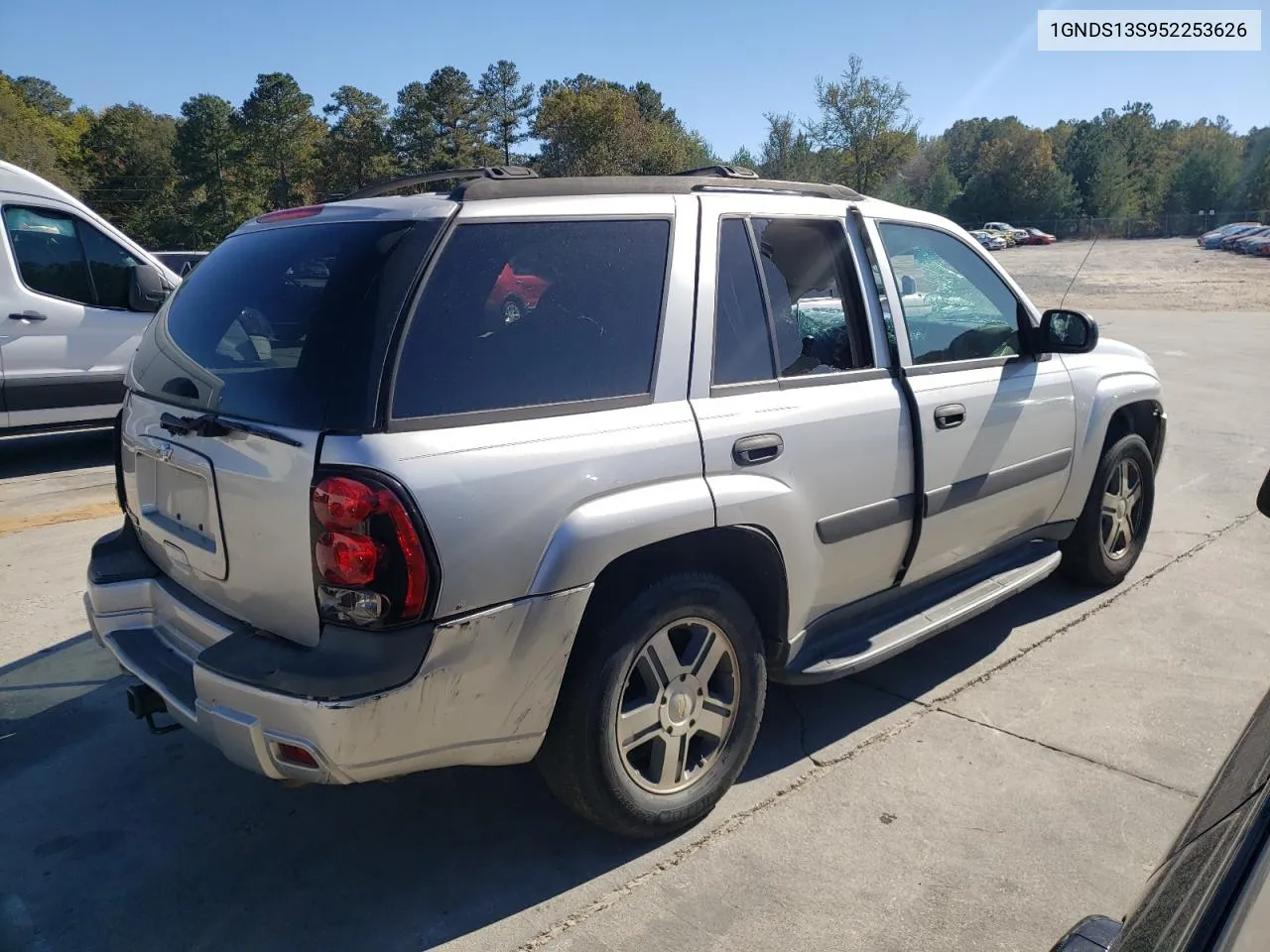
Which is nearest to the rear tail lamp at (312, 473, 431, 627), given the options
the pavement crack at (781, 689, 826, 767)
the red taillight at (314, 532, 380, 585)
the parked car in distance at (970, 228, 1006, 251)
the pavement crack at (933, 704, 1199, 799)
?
the red taillight at (314, 532, 380, 585)

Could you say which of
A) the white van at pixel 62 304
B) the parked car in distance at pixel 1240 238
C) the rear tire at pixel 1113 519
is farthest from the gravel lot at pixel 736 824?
the parked car in distance at pixel 1240 238

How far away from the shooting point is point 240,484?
258 cm

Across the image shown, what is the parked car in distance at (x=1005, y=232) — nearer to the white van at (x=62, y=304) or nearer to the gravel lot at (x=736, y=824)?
the white van at (x=62, y=304)

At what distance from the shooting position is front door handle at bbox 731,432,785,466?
2979mm

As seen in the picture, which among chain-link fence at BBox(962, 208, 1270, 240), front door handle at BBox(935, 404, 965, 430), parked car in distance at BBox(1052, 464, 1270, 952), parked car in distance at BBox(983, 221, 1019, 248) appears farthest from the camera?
chain-link fence at BBox(962, 208, 1270, 240)

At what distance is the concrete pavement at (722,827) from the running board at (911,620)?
1.25ft

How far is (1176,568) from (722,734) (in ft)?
12.3

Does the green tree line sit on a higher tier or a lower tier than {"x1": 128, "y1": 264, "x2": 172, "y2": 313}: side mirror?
higher

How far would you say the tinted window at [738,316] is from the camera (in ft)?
10.2

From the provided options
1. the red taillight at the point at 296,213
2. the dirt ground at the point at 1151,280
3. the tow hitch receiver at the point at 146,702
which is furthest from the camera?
the dirt ground at the point at 1151,280

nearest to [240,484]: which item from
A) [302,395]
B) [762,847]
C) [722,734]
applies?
[302,395]

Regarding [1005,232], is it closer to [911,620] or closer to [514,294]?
[911,620]

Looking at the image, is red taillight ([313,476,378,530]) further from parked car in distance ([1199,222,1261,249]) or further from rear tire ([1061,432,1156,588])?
parked car in distance ([1199,222,1261,249])

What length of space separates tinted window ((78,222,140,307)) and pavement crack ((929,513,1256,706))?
7217 mm
